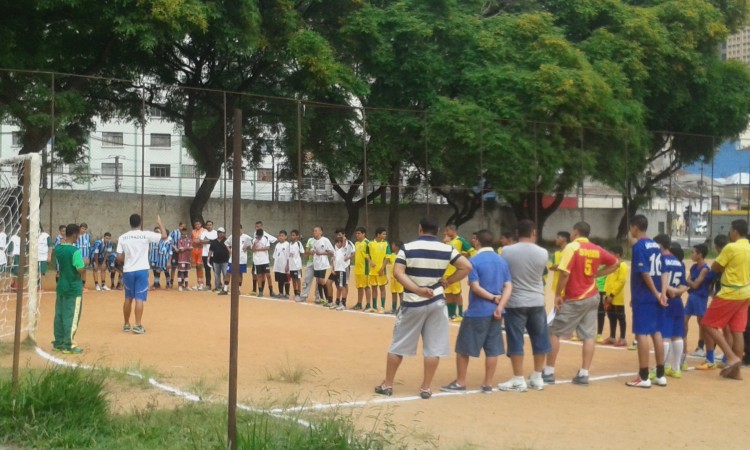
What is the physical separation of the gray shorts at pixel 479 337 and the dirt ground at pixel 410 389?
1.60ft

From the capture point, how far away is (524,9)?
127 ft

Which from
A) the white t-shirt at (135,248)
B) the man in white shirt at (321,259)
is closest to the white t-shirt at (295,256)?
the man in white shirt at (321,259)

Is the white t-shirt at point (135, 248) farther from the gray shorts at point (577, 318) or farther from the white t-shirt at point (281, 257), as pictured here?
the white t-shirt at point (281, 257)

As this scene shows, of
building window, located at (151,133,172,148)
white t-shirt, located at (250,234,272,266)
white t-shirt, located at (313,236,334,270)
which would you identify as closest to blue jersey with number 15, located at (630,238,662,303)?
white t-shirt, located at (313,236,334,270)

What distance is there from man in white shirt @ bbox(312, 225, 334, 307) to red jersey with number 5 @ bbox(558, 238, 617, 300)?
962 centimetres

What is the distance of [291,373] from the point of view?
10523 millimetres

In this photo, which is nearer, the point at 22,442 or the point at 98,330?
the point at 22,442

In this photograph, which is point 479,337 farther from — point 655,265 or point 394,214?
point 394,214

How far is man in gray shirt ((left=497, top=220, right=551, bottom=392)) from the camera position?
33.1 feet

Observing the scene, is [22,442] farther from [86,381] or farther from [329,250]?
[329,250]

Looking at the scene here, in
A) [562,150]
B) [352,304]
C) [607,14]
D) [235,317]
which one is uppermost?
[607,14]

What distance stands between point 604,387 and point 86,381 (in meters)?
5.73

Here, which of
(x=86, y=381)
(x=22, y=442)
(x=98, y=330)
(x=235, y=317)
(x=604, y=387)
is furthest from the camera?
(x=98, y=330)

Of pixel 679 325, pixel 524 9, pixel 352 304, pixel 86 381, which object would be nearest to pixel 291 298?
pixel 352 304
